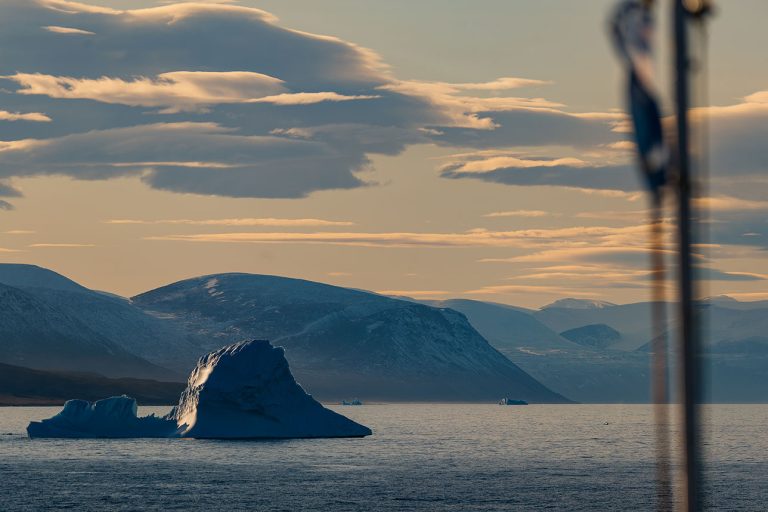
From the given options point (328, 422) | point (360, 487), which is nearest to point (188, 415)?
point (328, 422)

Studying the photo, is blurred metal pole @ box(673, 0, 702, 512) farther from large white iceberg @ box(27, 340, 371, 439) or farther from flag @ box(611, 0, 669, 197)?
large white iceberg @ box(27, 340, 371, 439)

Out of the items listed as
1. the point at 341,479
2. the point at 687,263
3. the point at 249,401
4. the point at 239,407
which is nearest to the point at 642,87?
the point at 687,263

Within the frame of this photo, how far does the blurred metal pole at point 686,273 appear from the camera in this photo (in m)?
17.0

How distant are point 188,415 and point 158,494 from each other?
2610 inches

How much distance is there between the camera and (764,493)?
126 m

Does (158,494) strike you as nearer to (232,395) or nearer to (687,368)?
(232,395)

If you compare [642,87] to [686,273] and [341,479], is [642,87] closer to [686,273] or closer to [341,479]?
[686,273]

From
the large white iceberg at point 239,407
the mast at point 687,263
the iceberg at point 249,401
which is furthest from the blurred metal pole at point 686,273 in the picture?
the iceberg at point 249,401

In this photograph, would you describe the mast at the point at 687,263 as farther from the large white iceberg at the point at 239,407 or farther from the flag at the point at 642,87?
the large white iceberg at the point at 239,407

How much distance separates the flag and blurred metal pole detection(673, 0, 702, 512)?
0.30 meters

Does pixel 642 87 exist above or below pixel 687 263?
above

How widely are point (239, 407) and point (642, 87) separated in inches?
6241

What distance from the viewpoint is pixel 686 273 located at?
17.2 m

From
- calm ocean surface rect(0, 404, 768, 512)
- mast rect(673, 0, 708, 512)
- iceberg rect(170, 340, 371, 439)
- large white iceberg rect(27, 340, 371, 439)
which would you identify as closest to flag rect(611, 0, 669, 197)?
mast rect(673, 0, 708, 512)
